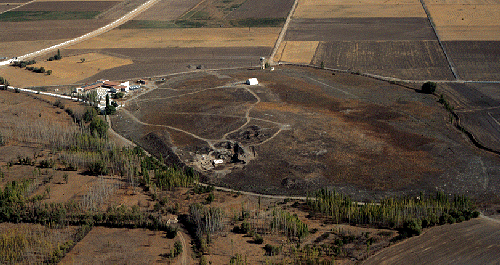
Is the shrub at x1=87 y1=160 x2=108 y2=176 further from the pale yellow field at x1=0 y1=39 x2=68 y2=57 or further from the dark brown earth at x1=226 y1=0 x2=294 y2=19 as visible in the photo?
the dark brown earth at x1=226 y1=0 x2=294 y2=19

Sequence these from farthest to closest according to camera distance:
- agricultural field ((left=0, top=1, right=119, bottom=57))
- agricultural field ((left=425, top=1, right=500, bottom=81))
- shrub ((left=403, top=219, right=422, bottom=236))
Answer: agricultural field ((left=0, top=1, right=119, bottom=57))
agricultural field ((left=425, top=1, right=500, bottom=81))
shrub ((left=403, top=219, right=422, bottom=236))

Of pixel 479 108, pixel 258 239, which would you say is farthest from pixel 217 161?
pixel 479 108

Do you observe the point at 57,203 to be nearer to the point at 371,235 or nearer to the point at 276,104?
the point at 371,235

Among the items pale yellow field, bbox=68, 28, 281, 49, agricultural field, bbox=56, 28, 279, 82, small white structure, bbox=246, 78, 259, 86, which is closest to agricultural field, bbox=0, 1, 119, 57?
pale yellow field, bbox=68, 28, 281, 49

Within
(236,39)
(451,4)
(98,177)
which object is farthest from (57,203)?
(451,4)

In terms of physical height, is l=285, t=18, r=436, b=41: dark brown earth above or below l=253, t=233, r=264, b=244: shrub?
above

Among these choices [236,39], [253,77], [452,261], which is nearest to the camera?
[452,261]
